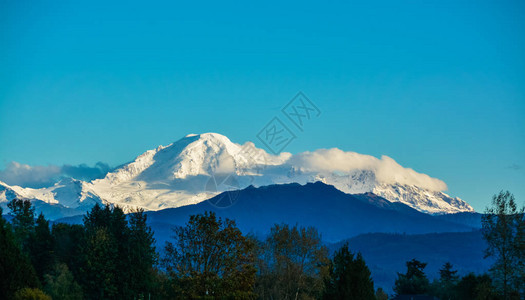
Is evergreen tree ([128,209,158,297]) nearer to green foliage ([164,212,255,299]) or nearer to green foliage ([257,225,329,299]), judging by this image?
green foliage ([164,212,255,299])

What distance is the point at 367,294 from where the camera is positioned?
42.0 m

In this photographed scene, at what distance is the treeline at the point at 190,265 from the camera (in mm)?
43688

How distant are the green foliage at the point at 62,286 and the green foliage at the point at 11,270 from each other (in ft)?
44.2

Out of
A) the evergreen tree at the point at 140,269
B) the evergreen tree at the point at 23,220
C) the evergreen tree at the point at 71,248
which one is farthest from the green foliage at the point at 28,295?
the evergreen tree at the point at 23,220

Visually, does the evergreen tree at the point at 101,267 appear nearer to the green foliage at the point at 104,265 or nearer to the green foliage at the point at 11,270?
the green foliage at the point at 104,265

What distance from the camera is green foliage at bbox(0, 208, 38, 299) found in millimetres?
42906

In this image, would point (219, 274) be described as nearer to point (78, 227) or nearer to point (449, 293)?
point (78, 227)

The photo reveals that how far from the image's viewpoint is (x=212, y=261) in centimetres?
5406

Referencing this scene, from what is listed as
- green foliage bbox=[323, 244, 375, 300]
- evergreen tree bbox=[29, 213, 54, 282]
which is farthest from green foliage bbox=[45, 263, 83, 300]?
green foliage bbox=[323, 244, 375, 300]

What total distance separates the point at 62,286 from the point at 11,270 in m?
17.0

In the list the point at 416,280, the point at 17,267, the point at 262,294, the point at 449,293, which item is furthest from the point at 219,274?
the point at 416,280

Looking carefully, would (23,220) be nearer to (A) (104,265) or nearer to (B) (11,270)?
(A) (104,265)

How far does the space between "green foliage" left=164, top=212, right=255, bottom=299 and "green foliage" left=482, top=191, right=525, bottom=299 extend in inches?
978

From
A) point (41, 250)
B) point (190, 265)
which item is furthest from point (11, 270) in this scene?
point (41, 250)
